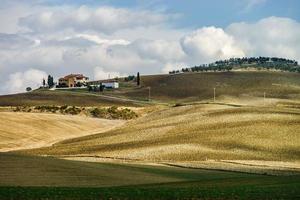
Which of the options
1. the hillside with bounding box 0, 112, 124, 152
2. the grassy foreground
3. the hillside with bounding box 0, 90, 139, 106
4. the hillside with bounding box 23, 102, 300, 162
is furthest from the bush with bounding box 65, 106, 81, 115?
the grassy foreground

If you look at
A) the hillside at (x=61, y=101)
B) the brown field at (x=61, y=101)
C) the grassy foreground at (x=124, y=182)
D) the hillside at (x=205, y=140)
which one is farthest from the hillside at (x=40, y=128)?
the hillside at (x=61, y=101)

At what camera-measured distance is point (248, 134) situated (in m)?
83.3

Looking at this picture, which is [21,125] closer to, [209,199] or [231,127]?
[231,127]

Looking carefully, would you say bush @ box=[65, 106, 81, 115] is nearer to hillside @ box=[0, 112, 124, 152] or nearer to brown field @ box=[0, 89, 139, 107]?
hillside @ box=[0, 112, 124, 152]

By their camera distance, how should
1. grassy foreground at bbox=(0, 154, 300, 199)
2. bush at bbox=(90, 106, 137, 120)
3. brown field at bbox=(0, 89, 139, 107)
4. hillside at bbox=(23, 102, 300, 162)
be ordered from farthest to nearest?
1. brown field at bbox=(0, 89, 139, 107)
2. bush at bbox=(90, 106, 137, 120)
3. hillside at bbox=(23, 102, 300, 162)
4. grassy foreground at bbox=(0, 154, 300, 199)

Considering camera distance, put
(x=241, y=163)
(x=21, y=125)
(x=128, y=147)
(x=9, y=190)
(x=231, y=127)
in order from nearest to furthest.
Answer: (x=9, y=190), (x=241, y=163), (x=128, y=147), (x=231, y=127), (x=21, y=125)

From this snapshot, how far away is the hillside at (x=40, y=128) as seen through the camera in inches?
3514

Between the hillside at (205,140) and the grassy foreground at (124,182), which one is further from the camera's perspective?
the hillside at (205,140)

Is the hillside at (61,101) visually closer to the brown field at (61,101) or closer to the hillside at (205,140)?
the brown field at (61,101)

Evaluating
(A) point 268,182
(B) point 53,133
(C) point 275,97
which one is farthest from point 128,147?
(C) point 275,97

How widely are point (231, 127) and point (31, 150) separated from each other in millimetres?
26196

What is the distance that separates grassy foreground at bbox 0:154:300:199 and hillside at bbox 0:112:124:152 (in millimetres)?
34060

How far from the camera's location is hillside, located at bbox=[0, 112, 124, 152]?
8925 centimetres

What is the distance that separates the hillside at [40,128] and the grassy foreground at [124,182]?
34060 millimetres
